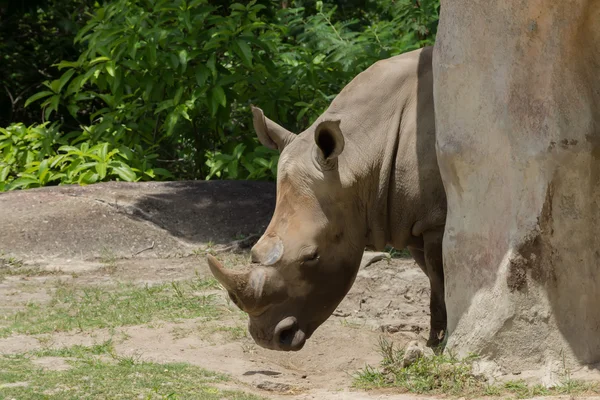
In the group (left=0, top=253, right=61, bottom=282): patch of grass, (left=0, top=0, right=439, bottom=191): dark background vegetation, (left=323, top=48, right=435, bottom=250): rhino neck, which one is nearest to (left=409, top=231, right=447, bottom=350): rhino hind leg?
(left=323, top=48, right=435, bottom=250): rhino neck

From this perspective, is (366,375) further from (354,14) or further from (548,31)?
(354,14)

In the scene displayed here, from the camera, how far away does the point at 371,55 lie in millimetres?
10602

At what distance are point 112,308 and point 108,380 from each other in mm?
2389

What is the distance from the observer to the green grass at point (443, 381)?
208 inches

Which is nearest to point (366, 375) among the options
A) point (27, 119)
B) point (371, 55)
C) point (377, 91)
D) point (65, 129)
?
point (377, 91)

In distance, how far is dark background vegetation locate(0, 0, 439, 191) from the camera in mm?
10961

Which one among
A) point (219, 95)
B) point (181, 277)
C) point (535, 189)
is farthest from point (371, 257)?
point (535, 189)

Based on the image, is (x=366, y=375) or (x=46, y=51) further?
(x=46, y=51)

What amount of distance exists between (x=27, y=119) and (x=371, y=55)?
583 centimetres

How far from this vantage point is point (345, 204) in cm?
639

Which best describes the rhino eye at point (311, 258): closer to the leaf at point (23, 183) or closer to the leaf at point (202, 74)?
the leaf at point (202, 74)

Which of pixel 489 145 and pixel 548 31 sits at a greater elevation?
pixel 548 31

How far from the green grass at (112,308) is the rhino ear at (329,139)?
1936 millimetres

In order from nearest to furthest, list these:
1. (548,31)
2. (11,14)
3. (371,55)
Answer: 1. (548,31)
2. (371,55)
3. (11,14)
